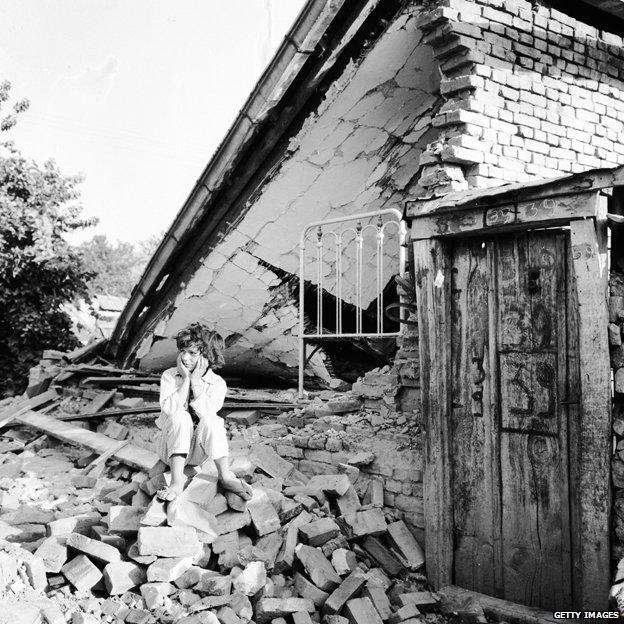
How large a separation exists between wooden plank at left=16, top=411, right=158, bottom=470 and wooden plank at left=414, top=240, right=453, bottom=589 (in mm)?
2568

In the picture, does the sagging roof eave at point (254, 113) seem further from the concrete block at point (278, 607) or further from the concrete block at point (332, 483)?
the concrete block at point (278, 607)

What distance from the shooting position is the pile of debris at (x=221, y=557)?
141 inches

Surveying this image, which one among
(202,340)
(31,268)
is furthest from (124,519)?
(31,268)

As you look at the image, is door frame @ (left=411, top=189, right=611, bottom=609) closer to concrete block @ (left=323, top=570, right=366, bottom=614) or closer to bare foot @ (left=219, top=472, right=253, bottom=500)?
concrete block @ (left=323, top=570, right=366, bottom=614)

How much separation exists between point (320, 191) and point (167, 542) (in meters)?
4.15

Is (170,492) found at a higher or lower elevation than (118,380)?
lower

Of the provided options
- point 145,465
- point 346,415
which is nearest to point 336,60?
point 346,415

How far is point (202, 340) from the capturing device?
4273 mm

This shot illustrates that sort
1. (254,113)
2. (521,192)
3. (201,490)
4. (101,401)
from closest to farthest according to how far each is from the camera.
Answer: (521,192), (201,490), (254,113), (101,401)

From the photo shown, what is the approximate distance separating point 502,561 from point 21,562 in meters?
2.99

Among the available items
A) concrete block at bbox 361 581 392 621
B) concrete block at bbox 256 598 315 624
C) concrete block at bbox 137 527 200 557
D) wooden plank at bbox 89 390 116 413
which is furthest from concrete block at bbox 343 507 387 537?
wooden plank at bbox 89 390 116 413

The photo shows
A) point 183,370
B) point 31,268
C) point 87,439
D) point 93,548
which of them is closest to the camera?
point 93,548

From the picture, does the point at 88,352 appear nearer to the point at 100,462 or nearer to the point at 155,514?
the point at 100,462

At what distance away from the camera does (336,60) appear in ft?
19.3
